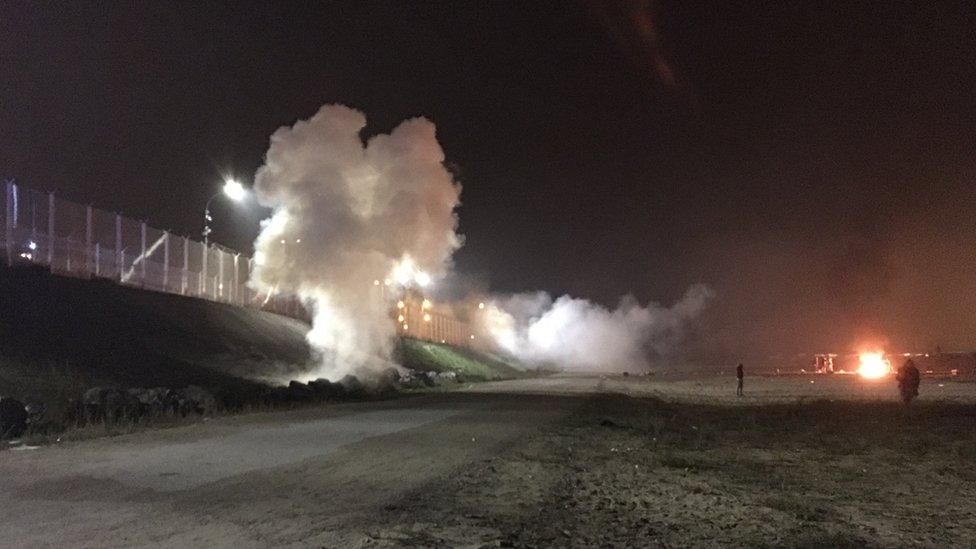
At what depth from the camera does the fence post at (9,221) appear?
31.6 meters

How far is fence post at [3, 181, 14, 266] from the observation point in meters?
31.6

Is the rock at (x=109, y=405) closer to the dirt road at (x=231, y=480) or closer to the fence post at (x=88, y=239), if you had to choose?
the dirt road at (x=231, y=480)

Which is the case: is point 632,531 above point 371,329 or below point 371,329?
below

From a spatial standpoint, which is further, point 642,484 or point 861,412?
point 861,412

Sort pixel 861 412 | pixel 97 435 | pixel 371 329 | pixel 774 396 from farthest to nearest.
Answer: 1. pixel 371 329
2. pixel 774 396
3. pixel 861 412
4. pixel 97 435

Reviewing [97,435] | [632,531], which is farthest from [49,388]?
[632,531]

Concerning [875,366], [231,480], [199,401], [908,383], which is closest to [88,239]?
[199,401]

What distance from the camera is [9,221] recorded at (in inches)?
1254

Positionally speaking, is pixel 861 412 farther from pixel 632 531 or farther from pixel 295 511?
pixel 295 511

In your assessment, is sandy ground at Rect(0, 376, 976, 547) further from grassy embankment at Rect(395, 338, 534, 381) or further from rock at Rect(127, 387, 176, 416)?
grassy embankment at Rect(395, 338, 534, 381)

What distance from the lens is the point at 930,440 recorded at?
61.4ft

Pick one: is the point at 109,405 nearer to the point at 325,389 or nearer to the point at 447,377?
the point at 325,389

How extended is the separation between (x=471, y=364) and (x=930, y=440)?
62897 mm

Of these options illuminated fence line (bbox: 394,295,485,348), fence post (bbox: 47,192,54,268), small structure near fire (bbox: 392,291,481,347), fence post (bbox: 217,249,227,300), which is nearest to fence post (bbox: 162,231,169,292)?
fence post (bbox: 217,249,227,300)
